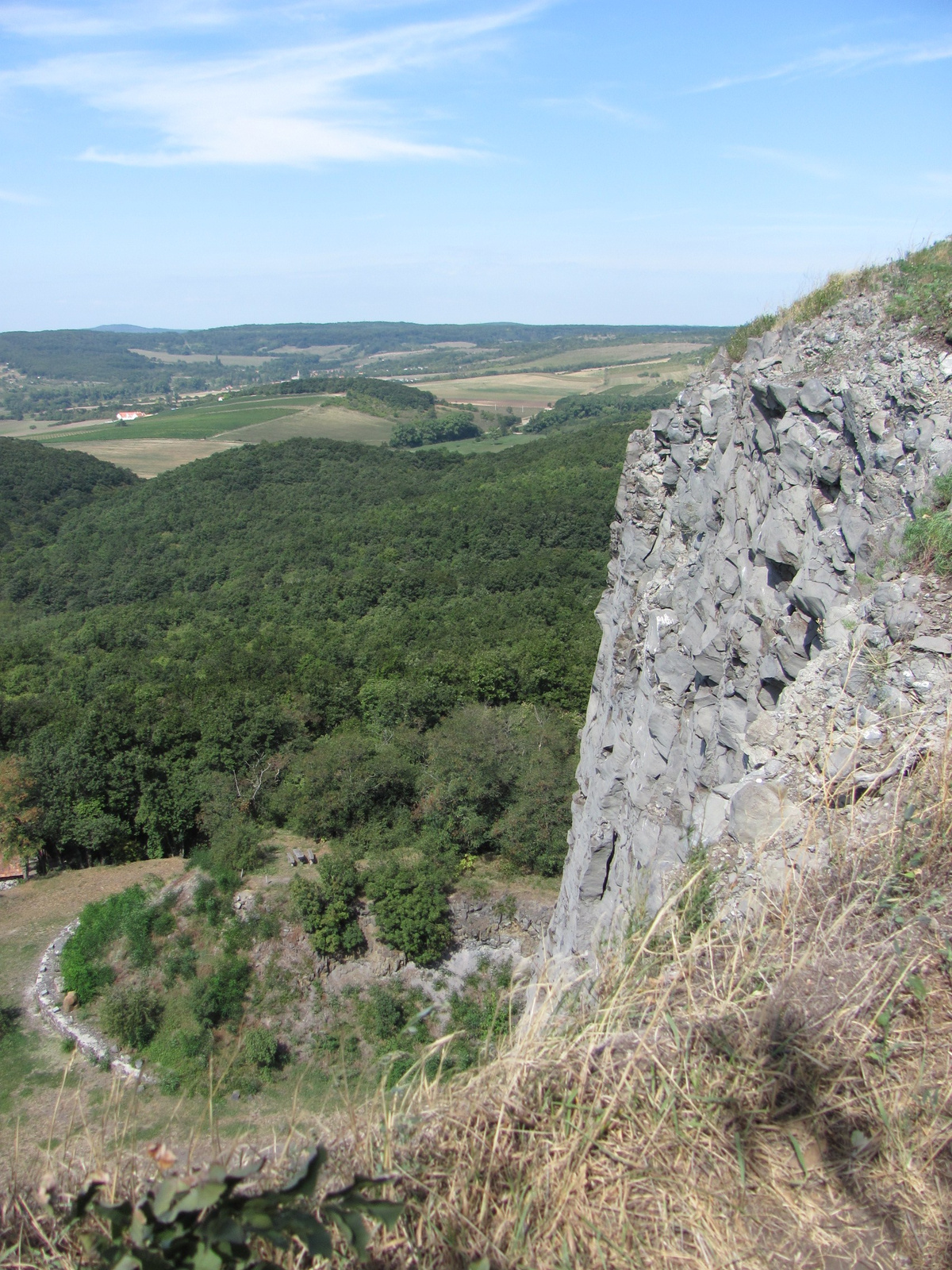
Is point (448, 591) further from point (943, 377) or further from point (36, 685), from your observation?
point (943, 377)

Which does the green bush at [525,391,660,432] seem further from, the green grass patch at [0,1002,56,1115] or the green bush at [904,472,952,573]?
the green bush at [904,472,952,573]

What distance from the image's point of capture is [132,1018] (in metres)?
21.2

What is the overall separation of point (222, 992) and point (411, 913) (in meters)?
5.68

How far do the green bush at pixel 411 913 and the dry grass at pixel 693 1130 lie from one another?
68.8 feet

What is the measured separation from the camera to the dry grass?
3094 mm

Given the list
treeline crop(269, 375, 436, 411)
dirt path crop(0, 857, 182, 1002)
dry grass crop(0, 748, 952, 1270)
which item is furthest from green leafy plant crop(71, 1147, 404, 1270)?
treeline crop(269, 375, 436, 411)

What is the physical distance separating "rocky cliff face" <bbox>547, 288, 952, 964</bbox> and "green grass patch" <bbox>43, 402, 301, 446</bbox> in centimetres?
11106

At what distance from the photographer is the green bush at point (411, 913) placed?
23766mm

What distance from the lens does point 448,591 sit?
5516 cm

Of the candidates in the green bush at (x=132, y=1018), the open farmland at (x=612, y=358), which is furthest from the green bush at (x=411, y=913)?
the open farmland at (x=612, y=358)

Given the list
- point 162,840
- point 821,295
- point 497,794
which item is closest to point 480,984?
point 497,794

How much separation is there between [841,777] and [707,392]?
28.8 ft

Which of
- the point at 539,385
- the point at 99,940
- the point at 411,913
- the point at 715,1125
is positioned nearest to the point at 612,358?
the point at 539,385

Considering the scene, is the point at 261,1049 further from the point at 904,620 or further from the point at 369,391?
the point at 369,391
